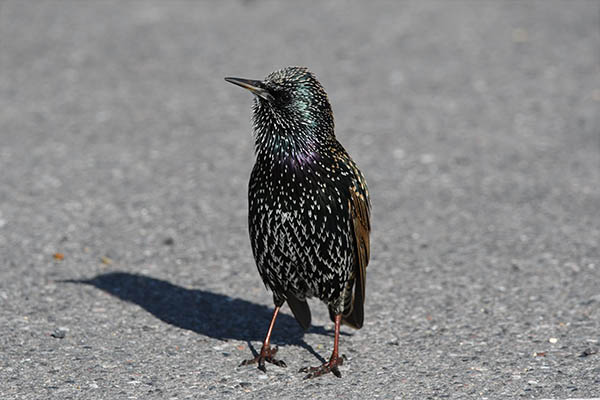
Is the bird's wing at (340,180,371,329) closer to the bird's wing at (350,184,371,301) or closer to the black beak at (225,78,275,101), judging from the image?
the bird's wing at (350,184,371,301)

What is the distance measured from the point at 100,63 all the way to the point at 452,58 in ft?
13.7

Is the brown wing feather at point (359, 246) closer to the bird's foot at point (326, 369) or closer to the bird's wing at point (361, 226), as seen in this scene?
the bird's wing at point (361, 226)

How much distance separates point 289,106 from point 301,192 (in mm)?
454

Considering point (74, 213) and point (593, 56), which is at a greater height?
point (593, 56)

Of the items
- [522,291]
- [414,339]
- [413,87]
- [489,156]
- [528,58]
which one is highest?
[528,58]

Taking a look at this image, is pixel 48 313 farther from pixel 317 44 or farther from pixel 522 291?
pixel 317 44

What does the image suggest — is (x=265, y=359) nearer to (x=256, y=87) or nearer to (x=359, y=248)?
(x=359, y=248)

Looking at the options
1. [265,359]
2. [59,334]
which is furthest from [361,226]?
[59,334]

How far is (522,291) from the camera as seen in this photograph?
5.89 m

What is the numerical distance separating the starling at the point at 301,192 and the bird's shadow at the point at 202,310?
575 millimetres

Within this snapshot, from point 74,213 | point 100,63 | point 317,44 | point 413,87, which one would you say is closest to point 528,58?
point 413,87

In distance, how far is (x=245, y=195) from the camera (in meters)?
7.59

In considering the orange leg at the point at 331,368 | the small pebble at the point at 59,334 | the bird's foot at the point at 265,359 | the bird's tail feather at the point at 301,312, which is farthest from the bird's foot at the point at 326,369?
the small pebble at the point at 59,334

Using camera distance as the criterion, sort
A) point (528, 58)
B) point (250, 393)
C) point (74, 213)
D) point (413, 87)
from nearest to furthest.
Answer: point (250, 393) → point (74, 213) → point (413, 87) → point (528, 58)
